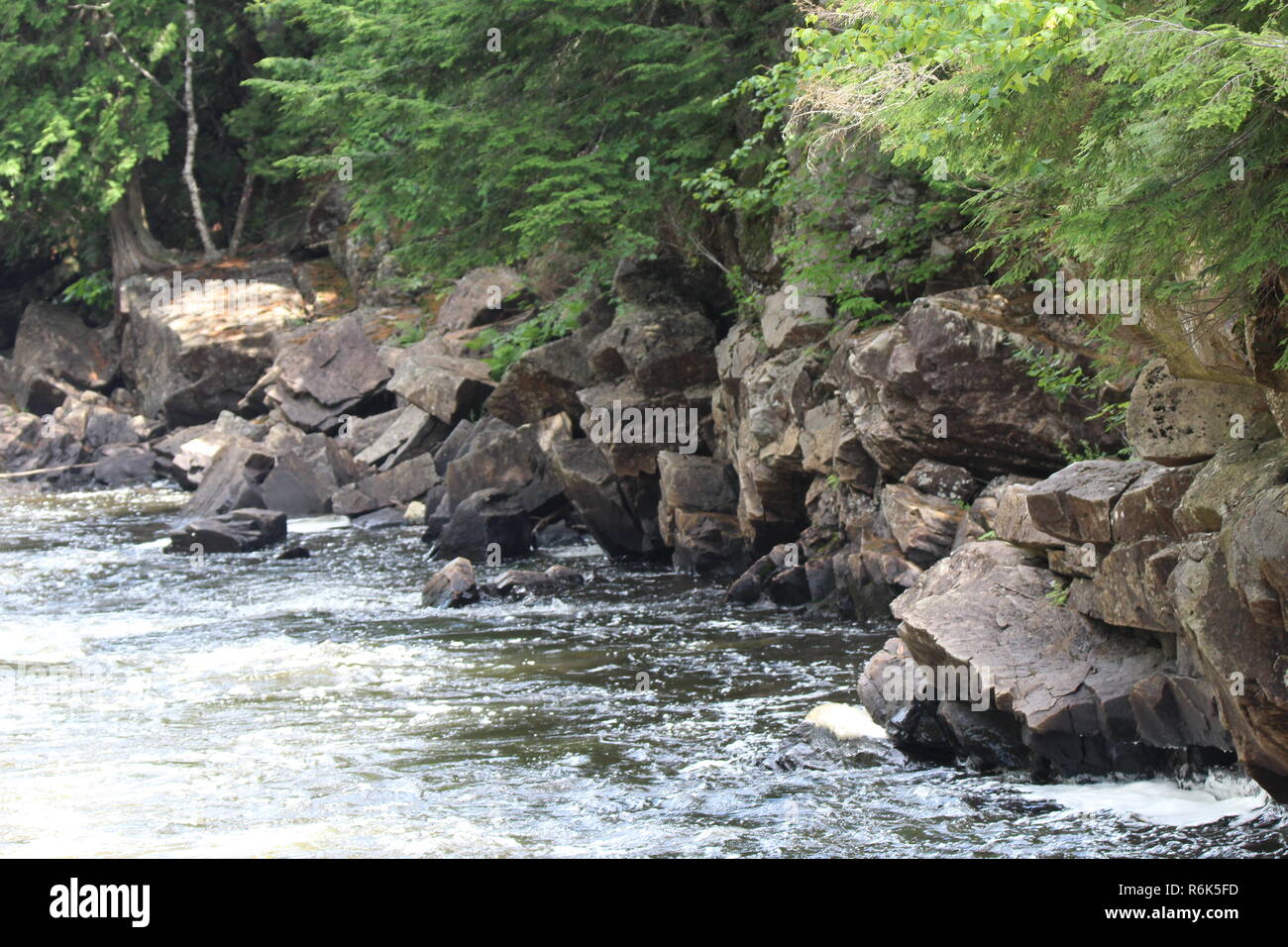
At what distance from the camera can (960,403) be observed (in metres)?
13.8

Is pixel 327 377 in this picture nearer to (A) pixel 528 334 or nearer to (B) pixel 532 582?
(A) pixel 528 334

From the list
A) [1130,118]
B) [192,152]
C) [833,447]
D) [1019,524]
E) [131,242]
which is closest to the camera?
[1130,118]

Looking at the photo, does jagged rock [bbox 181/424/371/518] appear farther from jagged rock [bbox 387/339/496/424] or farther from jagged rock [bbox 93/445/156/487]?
jagged rock [bbox 93/445/156/487]

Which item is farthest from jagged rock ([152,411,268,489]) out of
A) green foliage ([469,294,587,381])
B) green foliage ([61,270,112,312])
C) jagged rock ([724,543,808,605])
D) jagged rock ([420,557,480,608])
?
jagged rock ([724,543,808,605])

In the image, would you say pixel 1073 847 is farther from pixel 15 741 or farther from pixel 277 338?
pixel 277 338

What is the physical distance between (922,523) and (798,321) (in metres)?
3.81

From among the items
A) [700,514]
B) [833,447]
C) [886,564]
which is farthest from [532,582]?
[886,564]

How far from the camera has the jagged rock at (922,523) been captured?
541 inches

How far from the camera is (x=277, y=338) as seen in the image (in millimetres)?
34094

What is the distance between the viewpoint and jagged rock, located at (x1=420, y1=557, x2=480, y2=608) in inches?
670

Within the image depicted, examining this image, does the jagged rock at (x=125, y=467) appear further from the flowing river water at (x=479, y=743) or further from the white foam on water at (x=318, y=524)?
the flowing river water at (x=479, y=743)

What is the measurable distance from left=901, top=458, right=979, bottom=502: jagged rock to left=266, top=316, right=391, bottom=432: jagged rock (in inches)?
713

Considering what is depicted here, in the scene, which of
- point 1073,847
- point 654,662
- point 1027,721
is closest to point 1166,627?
point 1027,721
